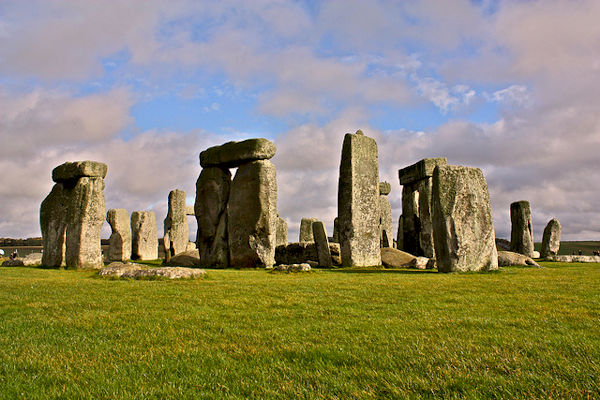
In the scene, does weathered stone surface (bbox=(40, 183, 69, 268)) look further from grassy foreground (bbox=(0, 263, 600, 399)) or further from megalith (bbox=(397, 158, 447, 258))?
megalith (bbox=(397, 158, 447, 258))

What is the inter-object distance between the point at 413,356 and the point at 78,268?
13.1 meters

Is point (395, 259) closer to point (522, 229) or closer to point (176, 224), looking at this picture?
point (522, 229)

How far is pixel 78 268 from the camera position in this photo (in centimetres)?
1386

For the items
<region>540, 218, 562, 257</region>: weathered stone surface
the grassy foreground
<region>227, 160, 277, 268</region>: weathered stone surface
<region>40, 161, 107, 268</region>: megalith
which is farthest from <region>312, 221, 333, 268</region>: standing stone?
<region>540, 218, 562, 257</region>: weathered stone surface

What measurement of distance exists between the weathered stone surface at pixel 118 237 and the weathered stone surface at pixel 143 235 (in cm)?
84

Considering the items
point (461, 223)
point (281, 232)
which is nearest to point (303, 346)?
point (461, 223)

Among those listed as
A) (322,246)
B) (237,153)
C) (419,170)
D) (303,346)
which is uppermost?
(237,153)

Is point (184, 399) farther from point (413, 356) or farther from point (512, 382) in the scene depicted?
point (512, 382)

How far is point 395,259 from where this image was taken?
15469 mm

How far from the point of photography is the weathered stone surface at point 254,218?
15172 millimetres

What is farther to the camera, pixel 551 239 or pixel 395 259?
pixel 551 239

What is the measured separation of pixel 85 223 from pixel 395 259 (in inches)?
403

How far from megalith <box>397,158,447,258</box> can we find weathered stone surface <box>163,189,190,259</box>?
11.4 m

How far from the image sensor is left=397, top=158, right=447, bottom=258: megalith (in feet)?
61.3
